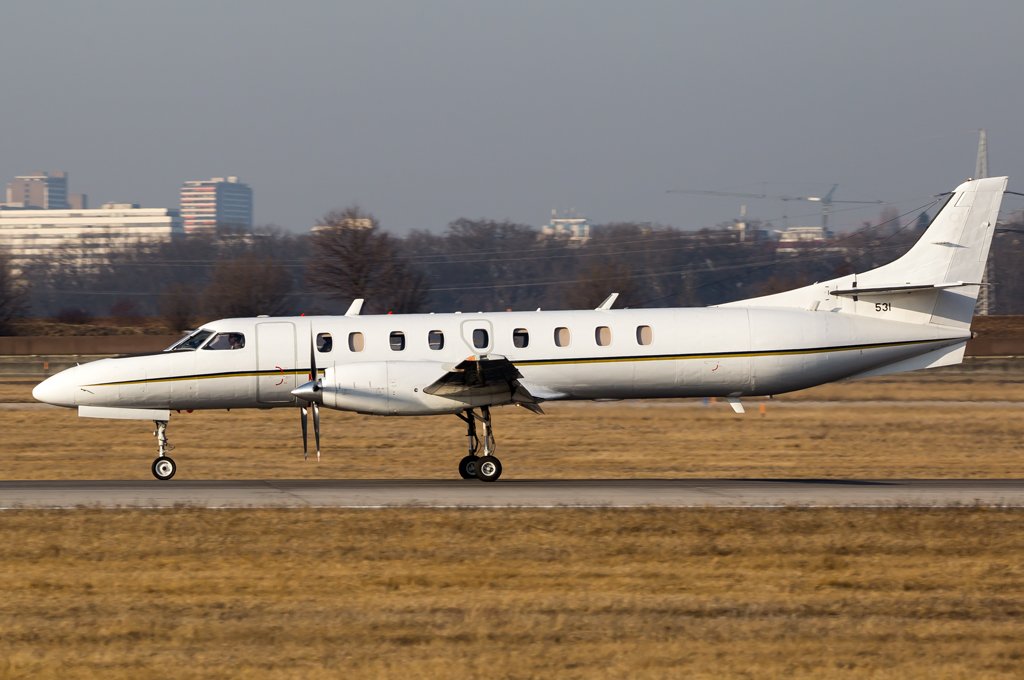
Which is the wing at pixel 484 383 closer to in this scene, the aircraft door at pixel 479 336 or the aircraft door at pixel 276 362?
the aircraft door at pixel 479 336

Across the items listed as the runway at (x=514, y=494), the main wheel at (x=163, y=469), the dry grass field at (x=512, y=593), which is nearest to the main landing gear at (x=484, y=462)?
the runway at (x=514, y=494)

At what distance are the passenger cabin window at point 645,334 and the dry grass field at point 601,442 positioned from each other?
4.19 metres

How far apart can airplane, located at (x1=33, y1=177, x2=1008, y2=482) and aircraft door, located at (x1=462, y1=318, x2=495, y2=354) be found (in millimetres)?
26

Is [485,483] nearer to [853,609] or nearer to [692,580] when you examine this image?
[692,580]

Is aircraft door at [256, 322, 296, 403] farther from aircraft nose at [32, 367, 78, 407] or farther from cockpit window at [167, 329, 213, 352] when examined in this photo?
aircraft nose at [32, 367, 78, 407]

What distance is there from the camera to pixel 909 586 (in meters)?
15.2

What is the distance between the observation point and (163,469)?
2333 cm

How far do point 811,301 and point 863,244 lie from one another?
58378 mm

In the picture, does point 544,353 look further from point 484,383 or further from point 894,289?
point 894,289

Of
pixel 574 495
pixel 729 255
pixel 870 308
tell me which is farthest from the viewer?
pixel 729 255

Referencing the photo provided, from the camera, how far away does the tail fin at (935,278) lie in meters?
24.2

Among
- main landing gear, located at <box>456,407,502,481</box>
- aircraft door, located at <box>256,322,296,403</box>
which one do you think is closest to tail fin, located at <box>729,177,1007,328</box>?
main landing gear, located at <box>456,407,502,481</box>

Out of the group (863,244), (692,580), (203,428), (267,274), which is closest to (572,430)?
(203,428)

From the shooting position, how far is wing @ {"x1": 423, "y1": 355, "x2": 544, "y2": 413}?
70.4ft
